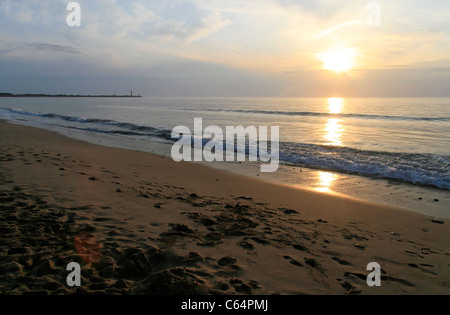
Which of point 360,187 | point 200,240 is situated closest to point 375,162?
point 360,187

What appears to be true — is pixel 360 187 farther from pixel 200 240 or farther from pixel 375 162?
pixel 200 240

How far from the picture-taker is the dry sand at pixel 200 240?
3.29 metres

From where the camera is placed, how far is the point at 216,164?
11719 mm

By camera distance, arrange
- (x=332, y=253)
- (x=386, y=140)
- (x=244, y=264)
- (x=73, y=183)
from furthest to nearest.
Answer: (x=386, y=140)
(x=73, y=183)
(x=332, y=253)
(x=244, y=264)

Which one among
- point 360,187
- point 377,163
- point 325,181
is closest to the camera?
point 360,187

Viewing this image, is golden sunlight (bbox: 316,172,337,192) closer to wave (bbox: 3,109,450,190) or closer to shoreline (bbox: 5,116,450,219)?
shoreline (bbox: 5,116,450,219)

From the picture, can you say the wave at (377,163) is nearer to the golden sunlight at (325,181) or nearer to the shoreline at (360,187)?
the shoreline at (360,187)

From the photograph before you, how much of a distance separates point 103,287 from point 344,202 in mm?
5781

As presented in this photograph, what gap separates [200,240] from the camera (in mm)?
4348

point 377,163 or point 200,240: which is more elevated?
point 377,163

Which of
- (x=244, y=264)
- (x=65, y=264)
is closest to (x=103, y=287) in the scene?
(x=65, y=264)

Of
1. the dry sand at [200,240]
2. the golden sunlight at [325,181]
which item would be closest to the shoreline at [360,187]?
the golden sunlight at [325,181]
